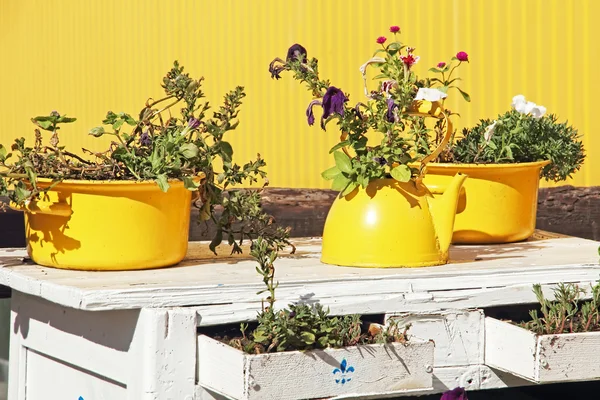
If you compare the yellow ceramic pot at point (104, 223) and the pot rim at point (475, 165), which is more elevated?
the pot rim at point (475, 165)

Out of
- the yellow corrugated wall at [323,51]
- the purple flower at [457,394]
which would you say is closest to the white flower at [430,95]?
the purple flower at [457,394]

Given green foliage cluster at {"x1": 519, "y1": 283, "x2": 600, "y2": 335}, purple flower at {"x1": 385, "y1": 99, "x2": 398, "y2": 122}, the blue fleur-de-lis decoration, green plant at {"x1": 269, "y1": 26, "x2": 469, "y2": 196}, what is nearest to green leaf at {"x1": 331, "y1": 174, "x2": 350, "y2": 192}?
green plant at {"x1": 269, "y1": 26, "x2": 469, "y2": 196}

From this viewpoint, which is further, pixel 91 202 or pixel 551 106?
pixel 551 106

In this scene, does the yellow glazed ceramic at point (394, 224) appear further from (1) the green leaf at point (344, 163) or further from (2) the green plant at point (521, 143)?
(2) the green plant at point (521, 143)

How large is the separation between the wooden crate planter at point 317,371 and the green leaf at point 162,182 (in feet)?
0.97

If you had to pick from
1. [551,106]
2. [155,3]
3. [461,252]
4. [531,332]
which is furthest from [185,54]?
[531,332]

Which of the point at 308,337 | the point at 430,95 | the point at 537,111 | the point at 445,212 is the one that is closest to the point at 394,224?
the point at 445,212

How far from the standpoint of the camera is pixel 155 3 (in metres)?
4.85

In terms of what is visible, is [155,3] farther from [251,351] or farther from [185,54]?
[251,351]

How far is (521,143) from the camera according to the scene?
241 centimetres

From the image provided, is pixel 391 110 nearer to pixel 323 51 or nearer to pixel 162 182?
pixel 162 182

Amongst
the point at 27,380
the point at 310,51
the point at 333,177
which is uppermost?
the point at 310,51

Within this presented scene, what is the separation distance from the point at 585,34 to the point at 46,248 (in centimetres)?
282

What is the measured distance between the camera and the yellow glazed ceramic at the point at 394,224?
6.38 feet
